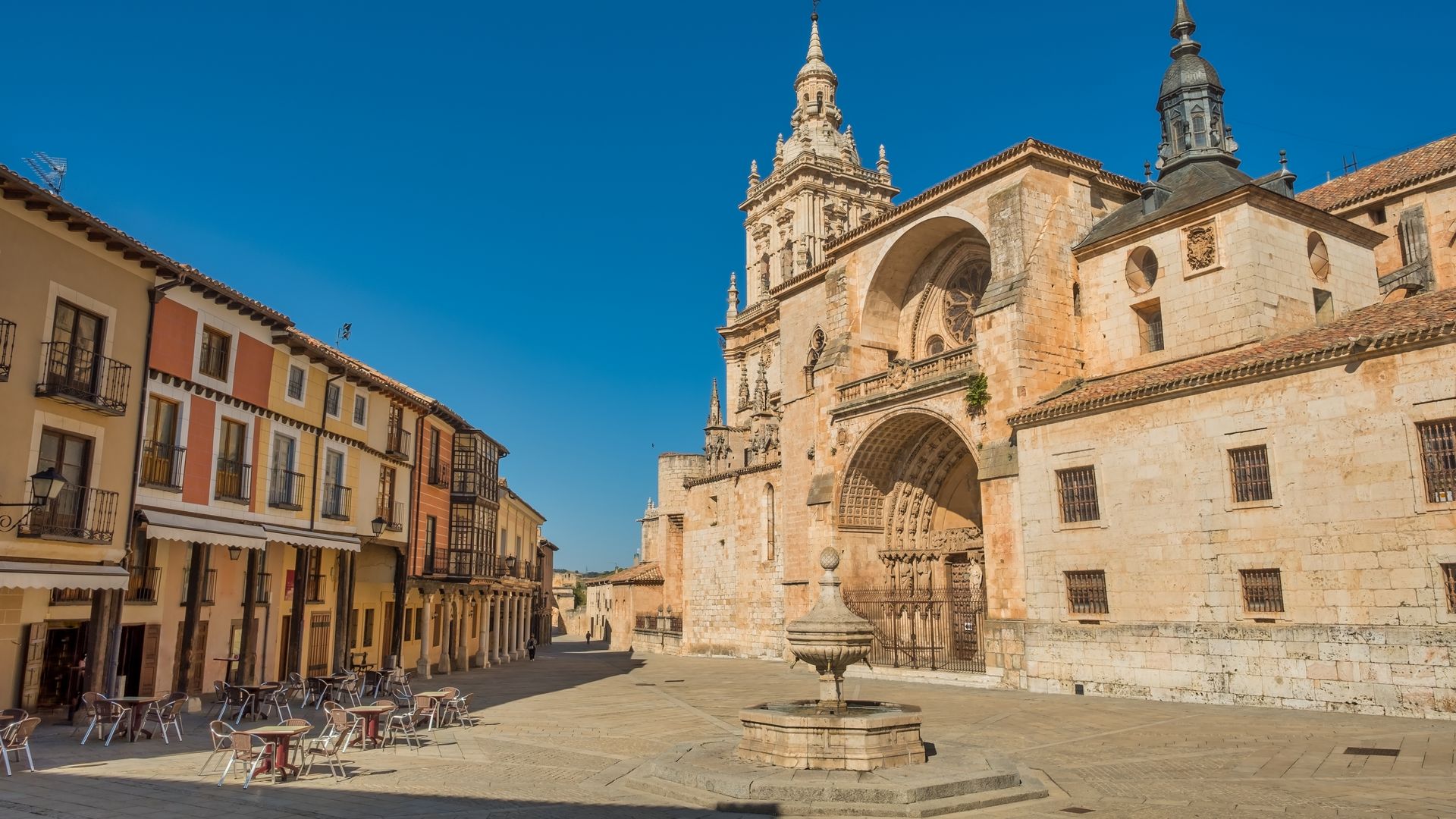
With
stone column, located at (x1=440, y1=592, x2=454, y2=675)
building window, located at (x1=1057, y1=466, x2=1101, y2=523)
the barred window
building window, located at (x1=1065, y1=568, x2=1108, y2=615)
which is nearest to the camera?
the barred window

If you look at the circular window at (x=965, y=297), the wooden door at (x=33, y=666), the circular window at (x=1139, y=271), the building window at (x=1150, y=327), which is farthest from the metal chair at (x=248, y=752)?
the circular window at (x=965, y=297)

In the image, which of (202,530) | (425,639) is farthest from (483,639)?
(202,530)

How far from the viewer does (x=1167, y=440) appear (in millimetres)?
18344

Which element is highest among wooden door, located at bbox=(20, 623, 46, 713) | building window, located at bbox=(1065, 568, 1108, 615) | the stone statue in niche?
the stone statue in niche

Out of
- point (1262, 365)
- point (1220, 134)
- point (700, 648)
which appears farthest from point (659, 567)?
point (1262, 365)

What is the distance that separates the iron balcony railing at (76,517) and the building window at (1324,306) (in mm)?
23299

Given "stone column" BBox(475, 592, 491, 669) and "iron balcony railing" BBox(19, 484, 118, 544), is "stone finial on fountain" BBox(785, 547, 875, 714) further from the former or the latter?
Answer: "stone column" BBox(475, 592, 491, 669)

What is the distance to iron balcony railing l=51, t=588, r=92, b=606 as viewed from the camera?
15.0 meters

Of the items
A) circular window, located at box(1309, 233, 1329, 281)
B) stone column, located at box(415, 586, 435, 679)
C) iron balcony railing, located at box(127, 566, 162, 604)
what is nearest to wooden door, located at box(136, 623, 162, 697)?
iron balcony railing, located at box(127, 566, 162, 604)

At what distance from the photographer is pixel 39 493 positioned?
12742mm

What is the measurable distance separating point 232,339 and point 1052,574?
55.3 ft

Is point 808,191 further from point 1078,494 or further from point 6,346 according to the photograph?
point 6,346

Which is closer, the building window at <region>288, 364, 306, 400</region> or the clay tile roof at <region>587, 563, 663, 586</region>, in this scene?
the building window at <region>288, 364, 306, 400</region>

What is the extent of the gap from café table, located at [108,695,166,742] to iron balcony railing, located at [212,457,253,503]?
194 inches
